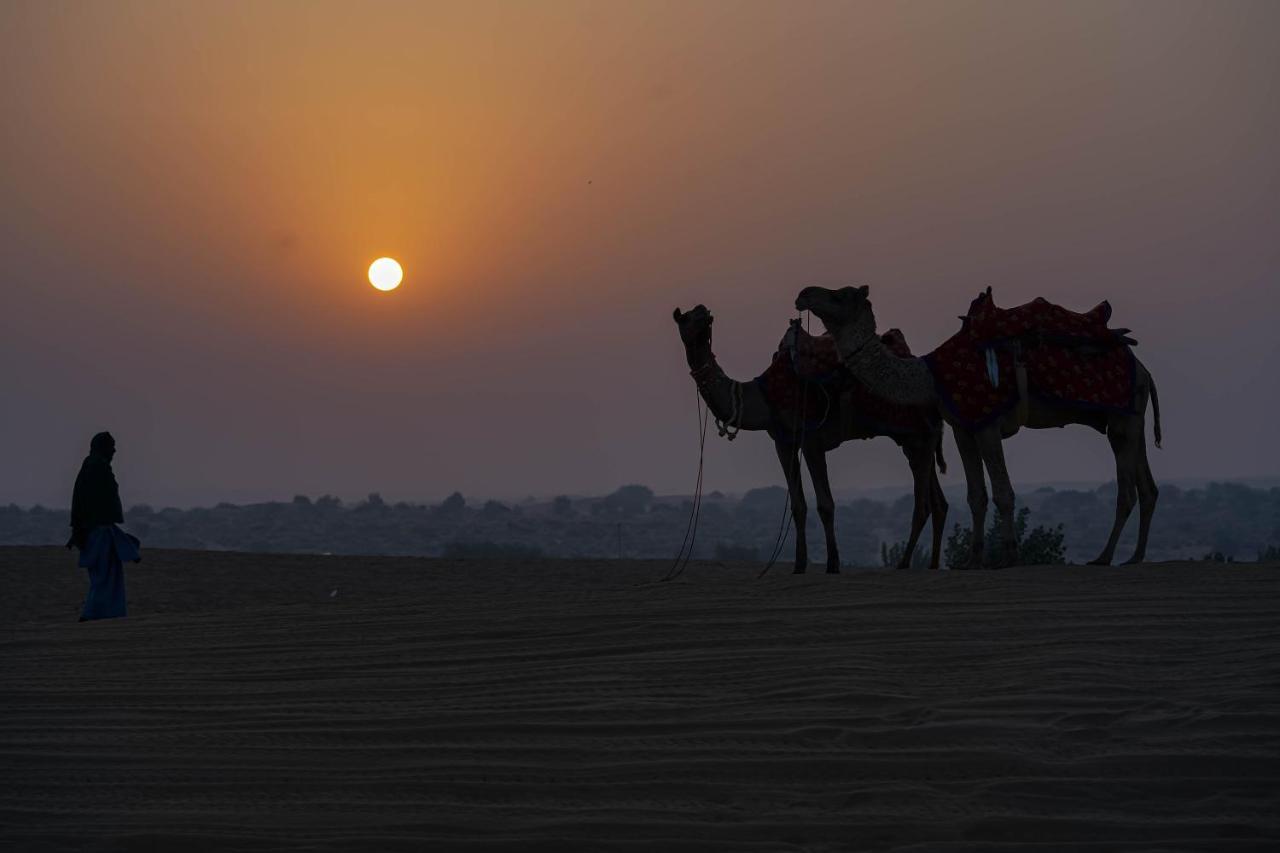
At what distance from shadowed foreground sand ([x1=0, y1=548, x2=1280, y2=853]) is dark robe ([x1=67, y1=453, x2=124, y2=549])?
4.16 m

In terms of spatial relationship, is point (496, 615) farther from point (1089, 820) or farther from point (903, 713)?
point (1089, 820)

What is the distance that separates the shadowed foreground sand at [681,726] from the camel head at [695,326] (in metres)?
4.51

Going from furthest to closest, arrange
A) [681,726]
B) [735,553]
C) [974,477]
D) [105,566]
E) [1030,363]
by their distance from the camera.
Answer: [735,553] → [105,566] → [974,477] → [1030,363] → [681,726]

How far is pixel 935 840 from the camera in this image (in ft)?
15.1

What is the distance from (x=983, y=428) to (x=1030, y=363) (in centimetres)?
69

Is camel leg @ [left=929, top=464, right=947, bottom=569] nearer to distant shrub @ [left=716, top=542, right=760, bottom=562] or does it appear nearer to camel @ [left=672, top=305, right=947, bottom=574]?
camel @ [left=672, top=305, right=947, bottom=574]

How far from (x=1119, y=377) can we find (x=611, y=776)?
867cm

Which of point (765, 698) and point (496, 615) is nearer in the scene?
point (765, 698)

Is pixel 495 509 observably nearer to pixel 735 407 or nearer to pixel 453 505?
pixel 453 505

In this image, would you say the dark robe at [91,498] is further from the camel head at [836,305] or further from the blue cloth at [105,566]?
the camel head at [836,305]

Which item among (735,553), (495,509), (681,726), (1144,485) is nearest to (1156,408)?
(1144,485)

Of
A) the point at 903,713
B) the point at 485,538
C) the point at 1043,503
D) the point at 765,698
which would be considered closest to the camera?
the point at 903,713

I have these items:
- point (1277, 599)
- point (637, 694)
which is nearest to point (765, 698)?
point (637, 694)

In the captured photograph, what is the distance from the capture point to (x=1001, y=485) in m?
12.7
